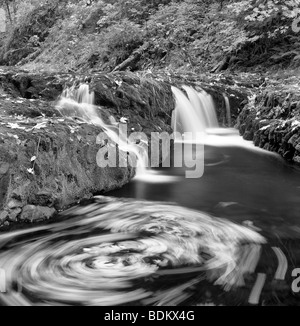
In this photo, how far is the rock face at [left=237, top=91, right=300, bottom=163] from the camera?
7.65m

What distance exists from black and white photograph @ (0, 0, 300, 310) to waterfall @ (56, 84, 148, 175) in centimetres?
3

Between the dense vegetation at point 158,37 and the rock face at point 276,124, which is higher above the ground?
the dense vegetation at point 158,37

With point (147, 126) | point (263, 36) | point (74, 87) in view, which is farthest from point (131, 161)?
point (263, 36)

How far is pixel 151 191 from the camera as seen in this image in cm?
620

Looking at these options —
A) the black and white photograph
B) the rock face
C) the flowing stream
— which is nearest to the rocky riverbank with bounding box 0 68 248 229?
the black and white photograph

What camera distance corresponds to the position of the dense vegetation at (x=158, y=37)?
14008mm

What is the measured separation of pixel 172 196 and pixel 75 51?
1803cm

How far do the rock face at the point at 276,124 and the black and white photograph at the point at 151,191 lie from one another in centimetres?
3

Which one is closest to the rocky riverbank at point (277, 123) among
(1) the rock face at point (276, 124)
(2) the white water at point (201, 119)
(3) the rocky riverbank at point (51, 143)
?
(1) the rock face at point (276, 124)

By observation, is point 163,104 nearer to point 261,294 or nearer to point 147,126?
point 147,126

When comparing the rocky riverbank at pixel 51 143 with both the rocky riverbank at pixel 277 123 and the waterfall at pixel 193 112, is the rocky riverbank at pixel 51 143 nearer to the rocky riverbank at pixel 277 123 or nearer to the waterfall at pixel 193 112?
the waterfall at pixel 193 112

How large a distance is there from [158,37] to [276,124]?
1116cm

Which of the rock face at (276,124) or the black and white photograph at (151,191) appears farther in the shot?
the rock face at (276,124)

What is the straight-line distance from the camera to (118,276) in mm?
3541
